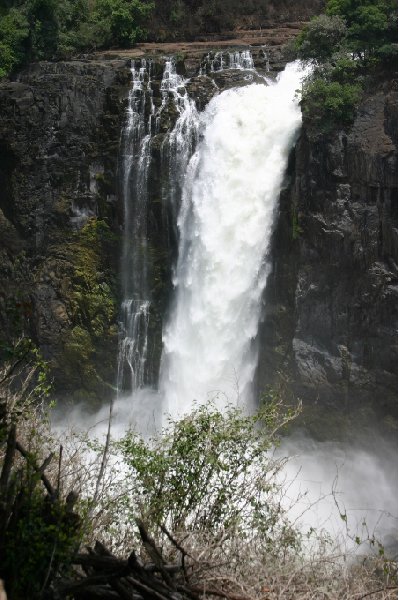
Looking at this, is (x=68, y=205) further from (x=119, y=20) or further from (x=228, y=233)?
(x=119, y=20)

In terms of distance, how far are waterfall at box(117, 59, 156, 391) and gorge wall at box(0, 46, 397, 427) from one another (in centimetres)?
29

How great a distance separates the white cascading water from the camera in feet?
60.2

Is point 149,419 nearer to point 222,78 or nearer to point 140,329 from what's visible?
point 140,329

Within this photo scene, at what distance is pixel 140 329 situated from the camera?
67.6 feet

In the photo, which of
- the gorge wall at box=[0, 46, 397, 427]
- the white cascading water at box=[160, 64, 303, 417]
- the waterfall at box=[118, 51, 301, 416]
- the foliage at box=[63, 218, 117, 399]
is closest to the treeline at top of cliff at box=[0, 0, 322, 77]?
the gorge wall at box=[0, 46, 397, 427]

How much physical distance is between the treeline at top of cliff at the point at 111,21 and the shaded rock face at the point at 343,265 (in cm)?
1154

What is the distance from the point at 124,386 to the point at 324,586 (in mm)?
14742

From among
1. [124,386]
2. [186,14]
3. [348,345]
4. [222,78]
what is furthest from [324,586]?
[186,14]

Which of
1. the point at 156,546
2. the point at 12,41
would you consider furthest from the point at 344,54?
the point at 156,546

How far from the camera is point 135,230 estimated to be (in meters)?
20.4

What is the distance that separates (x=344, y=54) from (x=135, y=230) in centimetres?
759

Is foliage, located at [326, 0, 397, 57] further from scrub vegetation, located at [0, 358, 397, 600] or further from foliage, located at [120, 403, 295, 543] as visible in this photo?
scrub vegetation, located at [0, 358, 397, 600]

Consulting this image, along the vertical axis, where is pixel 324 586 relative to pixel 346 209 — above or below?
below

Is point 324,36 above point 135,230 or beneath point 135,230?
above
